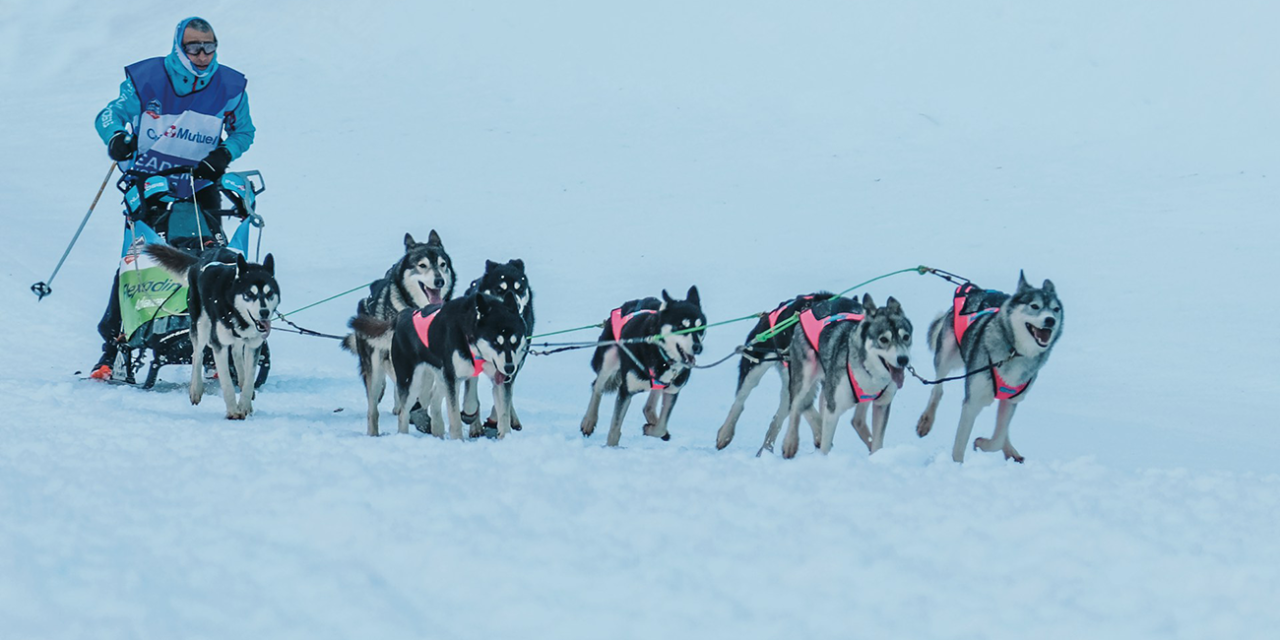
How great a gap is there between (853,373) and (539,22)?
14.7 meters

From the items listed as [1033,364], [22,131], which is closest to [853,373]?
[1033,364]

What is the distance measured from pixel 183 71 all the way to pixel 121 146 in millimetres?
417

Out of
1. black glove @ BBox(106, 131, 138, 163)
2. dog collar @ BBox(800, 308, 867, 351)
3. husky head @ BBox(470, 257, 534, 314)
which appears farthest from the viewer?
black glove @ BBox(106, 131, 138, 163)

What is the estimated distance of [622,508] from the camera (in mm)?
2709

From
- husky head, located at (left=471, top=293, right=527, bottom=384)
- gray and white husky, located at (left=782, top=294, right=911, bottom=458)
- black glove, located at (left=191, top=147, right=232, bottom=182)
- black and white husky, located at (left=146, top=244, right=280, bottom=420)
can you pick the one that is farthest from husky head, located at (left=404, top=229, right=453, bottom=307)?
gray and white husky, located at (left=782, top=294, right=911, bottom=458)

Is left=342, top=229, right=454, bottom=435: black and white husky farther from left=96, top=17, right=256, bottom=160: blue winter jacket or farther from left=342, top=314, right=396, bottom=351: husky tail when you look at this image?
left=96, top=17, right=256, bottom=160: blue winter jacket

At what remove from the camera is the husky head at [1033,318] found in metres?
3.92

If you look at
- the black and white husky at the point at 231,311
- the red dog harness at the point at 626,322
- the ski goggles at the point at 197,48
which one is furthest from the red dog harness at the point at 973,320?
the ski goggles at the point at 197,48

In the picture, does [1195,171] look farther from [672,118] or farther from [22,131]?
[22,131]

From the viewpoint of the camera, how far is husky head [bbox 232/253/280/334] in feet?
14.9

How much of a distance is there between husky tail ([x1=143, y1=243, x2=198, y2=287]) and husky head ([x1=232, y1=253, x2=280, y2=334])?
0.50 metres

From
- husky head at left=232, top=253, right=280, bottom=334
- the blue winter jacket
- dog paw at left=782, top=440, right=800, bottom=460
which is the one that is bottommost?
dog paw at left=782, top=440, right=800, bottom=460

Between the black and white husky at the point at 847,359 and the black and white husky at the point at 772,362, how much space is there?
0.12 metres

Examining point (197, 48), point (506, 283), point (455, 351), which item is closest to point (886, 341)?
point (455, 351)
